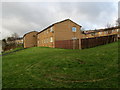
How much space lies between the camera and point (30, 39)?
44.9 m

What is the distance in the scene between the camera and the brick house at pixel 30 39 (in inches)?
1726

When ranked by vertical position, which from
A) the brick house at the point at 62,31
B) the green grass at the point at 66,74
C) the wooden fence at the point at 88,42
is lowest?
the green grass at the point at 66,74

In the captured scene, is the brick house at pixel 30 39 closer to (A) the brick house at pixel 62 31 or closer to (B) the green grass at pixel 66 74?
(A) the brick house at pixel 62 31

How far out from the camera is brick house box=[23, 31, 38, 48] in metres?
43.8

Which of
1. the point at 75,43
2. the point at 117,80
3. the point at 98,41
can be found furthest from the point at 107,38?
the point at 117,80

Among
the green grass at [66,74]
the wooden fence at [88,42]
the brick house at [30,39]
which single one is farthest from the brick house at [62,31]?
the brick house at [30,39]

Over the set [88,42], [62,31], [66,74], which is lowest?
[66,74]

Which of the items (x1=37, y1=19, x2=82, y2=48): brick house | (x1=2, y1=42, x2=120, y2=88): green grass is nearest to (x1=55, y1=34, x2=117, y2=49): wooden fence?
(x1=37, y1=19, x2=82, y2=48): brick house

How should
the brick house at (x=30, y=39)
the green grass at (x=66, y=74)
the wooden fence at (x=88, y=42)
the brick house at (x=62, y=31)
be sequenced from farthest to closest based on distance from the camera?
the brick house at (x=30, y=39) → the brick house at (x=62, y=31) → the wooden fence at (x=88, y=42) → the green grass at (x=66, y=74)

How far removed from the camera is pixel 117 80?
165 inches

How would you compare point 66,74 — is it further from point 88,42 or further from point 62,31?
point 62,31

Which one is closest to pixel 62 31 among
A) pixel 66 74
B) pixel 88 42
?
pixel 88 42

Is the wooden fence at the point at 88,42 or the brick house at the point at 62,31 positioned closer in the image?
the wooden fence at the point at 88,42

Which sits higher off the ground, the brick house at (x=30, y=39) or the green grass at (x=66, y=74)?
the brick house at (x=30, y=39)
